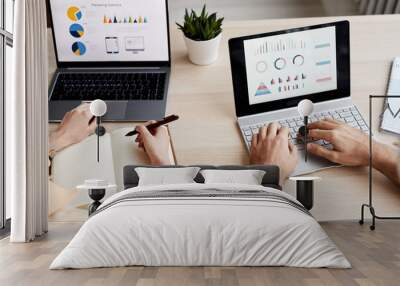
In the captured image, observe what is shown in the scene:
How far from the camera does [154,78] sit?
500 cm

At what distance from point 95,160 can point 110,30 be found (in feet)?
3.76

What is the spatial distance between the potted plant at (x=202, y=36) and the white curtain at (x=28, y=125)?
1.26 meters

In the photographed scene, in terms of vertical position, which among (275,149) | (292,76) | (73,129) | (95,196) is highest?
(292,76)

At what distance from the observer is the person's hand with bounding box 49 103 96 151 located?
15.8 ft

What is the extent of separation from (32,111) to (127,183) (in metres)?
1.03

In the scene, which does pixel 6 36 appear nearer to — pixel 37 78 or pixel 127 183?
pixel 37 78

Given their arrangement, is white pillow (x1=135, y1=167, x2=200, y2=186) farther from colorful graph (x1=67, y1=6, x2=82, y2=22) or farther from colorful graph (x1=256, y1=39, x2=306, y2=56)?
colorful graph (x1=67, y1=6, x2=82, y2=22)

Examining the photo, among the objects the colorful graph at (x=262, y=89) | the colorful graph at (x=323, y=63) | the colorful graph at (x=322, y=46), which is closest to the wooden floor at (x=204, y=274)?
the colorful graph at (x=262, y=89)

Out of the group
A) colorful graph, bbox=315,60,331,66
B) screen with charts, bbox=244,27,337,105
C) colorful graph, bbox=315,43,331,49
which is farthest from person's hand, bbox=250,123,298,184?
colorful graph, bbox=315,43,331,49

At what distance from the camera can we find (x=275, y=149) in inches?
187

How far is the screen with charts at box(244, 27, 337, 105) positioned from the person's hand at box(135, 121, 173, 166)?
0.80 m

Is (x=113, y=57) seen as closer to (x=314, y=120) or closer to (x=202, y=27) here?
(x=202, y=27)

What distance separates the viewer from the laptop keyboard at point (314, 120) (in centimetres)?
481

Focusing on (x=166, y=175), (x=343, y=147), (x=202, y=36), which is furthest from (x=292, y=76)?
(x=166, y=175)
